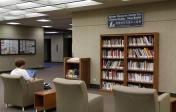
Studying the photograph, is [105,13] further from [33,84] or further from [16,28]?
[16,28]

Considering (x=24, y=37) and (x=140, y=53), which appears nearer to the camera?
(x=140, y=53)

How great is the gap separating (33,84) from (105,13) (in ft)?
11.9

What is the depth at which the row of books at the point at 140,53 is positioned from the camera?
6.56 metres

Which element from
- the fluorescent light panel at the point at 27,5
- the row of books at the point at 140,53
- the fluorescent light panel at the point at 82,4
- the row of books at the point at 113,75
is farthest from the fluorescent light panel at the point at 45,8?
the row of books at the point at 140,53

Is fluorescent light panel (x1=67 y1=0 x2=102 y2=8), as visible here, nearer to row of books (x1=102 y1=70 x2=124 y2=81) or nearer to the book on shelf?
row of books (x1=102 y1=70 x2=124 y2=81)

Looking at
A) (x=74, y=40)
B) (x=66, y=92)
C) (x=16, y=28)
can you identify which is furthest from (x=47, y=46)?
(x=66, y=92)

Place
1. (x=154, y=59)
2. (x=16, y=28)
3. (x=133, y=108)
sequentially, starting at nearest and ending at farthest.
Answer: (x=133, y=108) < (x=154, y=59) < (x=16, y=28)

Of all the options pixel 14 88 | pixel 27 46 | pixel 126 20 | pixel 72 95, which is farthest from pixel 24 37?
pixel 72 95

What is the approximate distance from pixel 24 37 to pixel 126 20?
8.68 metres

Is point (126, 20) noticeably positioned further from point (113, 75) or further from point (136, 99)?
point (136, 99)

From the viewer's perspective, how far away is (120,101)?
369 centimetres

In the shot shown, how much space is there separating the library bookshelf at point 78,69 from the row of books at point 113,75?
774 mm

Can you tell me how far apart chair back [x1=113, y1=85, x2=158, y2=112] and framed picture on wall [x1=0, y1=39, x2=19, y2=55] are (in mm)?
10740

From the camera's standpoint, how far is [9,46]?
43.5 feet
